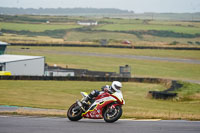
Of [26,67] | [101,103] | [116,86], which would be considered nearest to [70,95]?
[101,103]

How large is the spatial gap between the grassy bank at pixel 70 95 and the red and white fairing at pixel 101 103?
10.2 meters

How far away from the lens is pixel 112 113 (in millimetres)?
12047

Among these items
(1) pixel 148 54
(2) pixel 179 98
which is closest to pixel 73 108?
(2) pixel 179 98

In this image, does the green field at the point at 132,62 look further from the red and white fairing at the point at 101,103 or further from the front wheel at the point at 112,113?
the front wheel at the point at 112,113

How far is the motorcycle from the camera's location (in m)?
12.0

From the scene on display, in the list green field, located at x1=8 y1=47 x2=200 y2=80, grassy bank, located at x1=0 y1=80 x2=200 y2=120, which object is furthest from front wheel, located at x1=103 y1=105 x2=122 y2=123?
green field, located at x1=8 y1=47 x2=200 y2=80

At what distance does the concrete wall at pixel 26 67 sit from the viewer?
1826 inches

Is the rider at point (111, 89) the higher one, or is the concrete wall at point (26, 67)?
the rider at point (111, 89)

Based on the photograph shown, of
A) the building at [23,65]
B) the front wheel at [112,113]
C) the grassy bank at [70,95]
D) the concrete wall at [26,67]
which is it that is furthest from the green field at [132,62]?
the front wheel at [112,113]

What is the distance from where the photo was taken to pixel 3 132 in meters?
9.70

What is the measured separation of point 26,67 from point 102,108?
37.2 m

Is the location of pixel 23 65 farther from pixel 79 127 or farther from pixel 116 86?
pixel 79 127

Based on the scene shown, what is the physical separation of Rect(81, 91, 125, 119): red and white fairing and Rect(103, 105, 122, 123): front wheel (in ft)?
0.45

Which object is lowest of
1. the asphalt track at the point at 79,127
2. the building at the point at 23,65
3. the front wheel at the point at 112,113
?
A: the building at the point at 23,65
